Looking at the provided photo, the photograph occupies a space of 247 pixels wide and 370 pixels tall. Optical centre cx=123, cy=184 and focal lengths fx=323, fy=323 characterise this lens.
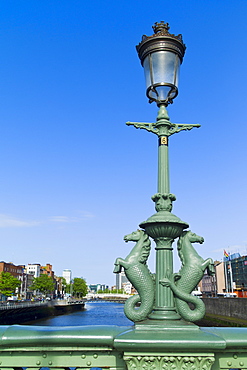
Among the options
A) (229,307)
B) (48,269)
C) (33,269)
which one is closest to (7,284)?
(229,307)

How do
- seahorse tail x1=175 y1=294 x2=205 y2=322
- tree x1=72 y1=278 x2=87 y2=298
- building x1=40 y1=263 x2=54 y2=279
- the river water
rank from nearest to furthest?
seahorse tail x1=175 y1=294 x2=205 y2=322, the river water, building x1=40 y1=263 x2=54 y2=279, tree x1=72 y1=278 x2=87 y2=298

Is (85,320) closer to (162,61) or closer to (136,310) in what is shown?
(136,310)

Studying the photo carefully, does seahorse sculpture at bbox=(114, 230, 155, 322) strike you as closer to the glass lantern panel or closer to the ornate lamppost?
the ornate lamppost

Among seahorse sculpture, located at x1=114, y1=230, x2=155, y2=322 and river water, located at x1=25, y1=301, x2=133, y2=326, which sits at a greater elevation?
seahorse sculpture, located at x1=114, y1=230, x2=155, y2=322

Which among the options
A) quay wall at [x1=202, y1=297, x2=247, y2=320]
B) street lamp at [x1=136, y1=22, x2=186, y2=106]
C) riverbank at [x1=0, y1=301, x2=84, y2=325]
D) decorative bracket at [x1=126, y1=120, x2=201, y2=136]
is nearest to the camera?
decorative bracket at [x1=126, y1=120, x2=201, y2=136]

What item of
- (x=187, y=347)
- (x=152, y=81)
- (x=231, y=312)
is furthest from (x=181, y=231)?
(x=231, y=312)

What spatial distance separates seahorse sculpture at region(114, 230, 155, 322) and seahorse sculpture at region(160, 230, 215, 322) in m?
0.19

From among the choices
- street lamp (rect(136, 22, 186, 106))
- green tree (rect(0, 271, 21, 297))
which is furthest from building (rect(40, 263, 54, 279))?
street lamp (rect(136, 22, 186, 106))

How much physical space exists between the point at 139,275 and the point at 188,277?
50 centimetres

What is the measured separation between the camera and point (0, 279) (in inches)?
2808

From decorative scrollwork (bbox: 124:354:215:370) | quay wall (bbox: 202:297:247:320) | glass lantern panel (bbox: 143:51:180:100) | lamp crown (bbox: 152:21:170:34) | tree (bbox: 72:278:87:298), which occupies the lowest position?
tree (bbox: 72:278:87:298)

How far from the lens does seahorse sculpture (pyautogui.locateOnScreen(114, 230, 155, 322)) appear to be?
3246mm

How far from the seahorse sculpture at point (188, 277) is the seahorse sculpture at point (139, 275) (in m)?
0.19

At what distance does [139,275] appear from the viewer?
336cm
